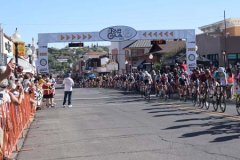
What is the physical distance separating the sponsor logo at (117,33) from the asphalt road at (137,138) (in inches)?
812

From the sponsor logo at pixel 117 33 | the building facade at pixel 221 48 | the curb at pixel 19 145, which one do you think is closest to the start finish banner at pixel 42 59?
the sponsor logo at pixel 117 33

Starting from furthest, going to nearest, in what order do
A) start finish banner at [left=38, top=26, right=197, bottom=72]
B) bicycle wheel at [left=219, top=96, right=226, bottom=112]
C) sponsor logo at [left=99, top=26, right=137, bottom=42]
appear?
sponsor logo at [left=99, top=26, right=137, bottom=42] < start finish banner at [left=38, top=26, right=197, bottom=72] < bicycle wheel at [left=219, top=96, right=226, bottom=112]

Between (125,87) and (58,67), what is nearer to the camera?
(125,87)

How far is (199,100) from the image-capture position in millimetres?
21750

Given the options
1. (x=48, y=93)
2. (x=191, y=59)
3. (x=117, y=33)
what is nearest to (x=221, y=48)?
(x=191, y=59)

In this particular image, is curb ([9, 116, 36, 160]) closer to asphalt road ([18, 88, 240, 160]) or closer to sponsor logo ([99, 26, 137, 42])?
asphalt road ([18, 88, 240, 160])

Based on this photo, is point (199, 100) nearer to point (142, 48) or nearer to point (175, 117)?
point (175, 117)

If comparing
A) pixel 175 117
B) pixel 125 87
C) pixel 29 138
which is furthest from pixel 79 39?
pixel 29 138

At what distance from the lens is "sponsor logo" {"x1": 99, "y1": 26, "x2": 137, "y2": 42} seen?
124 ft

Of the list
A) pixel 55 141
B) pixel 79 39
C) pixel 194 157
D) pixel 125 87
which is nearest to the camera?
pixel 194 157

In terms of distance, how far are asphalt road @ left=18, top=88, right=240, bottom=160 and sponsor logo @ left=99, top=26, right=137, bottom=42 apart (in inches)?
812

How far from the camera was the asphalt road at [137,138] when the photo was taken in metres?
9.90

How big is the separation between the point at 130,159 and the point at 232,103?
50.7ft

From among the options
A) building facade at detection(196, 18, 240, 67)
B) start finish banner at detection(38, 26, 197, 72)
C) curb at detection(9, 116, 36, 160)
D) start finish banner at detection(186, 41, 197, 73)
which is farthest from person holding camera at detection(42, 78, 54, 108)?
building facade at detection(196, 18, 240, 67)
